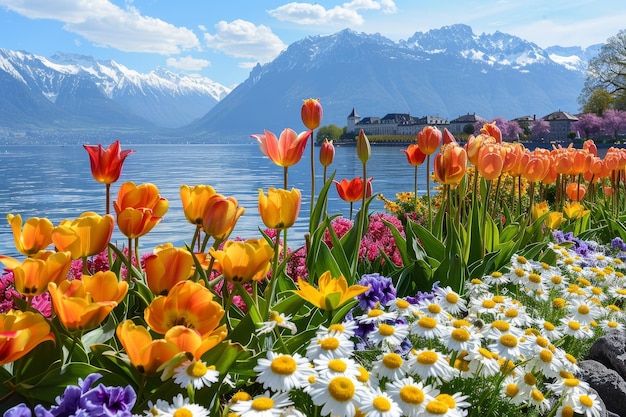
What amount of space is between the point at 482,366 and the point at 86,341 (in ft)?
4.68

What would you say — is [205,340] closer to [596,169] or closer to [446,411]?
[446,411]

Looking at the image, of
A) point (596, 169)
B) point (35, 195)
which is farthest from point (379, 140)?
point (596, 169)

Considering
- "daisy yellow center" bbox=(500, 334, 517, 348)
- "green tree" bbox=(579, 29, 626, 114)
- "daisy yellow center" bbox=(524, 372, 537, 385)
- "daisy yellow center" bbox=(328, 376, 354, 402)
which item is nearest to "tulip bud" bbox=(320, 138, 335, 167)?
"daisy yellow center" bbox=(500, 334, 517, 348)

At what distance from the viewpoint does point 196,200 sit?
2.41m

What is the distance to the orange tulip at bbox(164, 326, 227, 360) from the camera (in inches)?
67.9

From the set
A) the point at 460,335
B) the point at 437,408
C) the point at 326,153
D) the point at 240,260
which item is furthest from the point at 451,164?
the point at 437,408

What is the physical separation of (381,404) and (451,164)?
2.26 meters

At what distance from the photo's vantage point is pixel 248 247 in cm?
212


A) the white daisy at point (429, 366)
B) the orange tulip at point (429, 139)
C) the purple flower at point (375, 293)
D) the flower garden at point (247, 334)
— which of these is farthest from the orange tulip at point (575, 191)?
the white daisy at point (429, 366)

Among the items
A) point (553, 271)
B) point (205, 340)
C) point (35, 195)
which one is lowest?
point (35, 195)

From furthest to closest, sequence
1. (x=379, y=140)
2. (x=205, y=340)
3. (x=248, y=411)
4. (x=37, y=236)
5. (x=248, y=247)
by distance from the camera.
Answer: (x=379, y=140) < (x=37, y=236) < (x=248, y=247) < (x=205, y=340) < (x=248, y=411)

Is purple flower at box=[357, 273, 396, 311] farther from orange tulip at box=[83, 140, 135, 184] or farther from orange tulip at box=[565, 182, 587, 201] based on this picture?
orange tulip at box=[565, 182, 587, 201]

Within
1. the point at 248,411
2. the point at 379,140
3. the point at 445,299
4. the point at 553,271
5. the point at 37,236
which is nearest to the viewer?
the point at 248,411

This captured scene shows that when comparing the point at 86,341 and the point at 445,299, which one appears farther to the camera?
the point at 445,299
